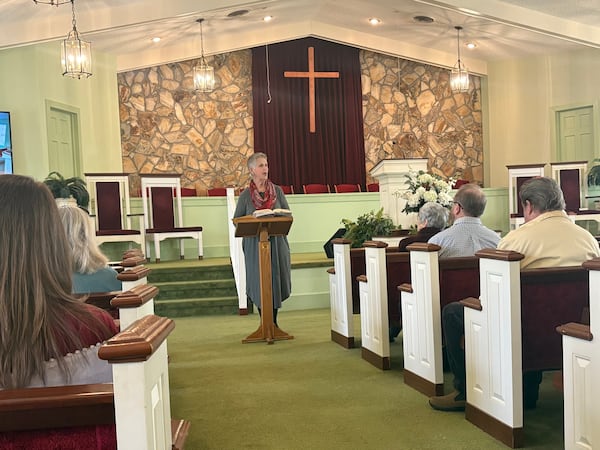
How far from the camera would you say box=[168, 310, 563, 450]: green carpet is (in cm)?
285

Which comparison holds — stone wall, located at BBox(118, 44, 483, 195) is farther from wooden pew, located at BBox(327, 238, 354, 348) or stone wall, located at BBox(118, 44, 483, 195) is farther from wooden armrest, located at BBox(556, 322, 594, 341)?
wooden armrest, located at BBox(556, 322, 594, 341)

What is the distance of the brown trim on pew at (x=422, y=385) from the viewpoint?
3402 millimetres

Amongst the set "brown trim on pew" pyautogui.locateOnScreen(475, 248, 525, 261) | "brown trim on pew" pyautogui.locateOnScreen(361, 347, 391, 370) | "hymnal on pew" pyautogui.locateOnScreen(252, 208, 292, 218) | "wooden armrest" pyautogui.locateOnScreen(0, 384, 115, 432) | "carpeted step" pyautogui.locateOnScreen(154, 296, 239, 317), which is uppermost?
"hymnal on pew" pyautogui.locateOnScreen(252, 208, 292, 218)

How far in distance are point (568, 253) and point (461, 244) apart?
829mm

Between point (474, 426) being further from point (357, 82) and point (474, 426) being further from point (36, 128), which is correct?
point (357, 82)

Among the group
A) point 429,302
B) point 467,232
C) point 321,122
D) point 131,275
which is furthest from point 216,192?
point 131,275

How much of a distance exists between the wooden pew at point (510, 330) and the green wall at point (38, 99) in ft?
22.3

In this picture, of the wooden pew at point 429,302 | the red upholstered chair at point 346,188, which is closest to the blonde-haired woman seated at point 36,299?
the wooden pew at point 429,302

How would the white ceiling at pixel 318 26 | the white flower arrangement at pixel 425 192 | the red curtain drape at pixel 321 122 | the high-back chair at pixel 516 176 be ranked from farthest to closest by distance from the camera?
the red curtain drape at pixel 321 122 → the high-back chair at pixel 516 176 → the white ceiling at pixel 318 26 → the white flower arrangement at pixel 425 192

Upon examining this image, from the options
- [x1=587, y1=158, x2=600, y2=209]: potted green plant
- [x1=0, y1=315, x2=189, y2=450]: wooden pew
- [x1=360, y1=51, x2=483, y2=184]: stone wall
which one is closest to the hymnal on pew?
[x1=0, y1=315, x2=189, y2=450]: wooden pew

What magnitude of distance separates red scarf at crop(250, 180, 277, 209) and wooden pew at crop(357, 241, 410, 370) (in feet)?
3.82

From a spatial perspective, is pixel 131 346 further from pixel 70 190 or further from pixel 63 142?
pixel 63 142

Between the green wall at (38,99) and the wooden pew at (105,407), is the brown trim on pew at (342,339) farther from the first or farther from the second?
the green wall at (38,99)

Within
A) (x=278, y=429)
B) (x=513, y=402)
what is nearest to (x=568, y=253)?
(x=513, y=402)
